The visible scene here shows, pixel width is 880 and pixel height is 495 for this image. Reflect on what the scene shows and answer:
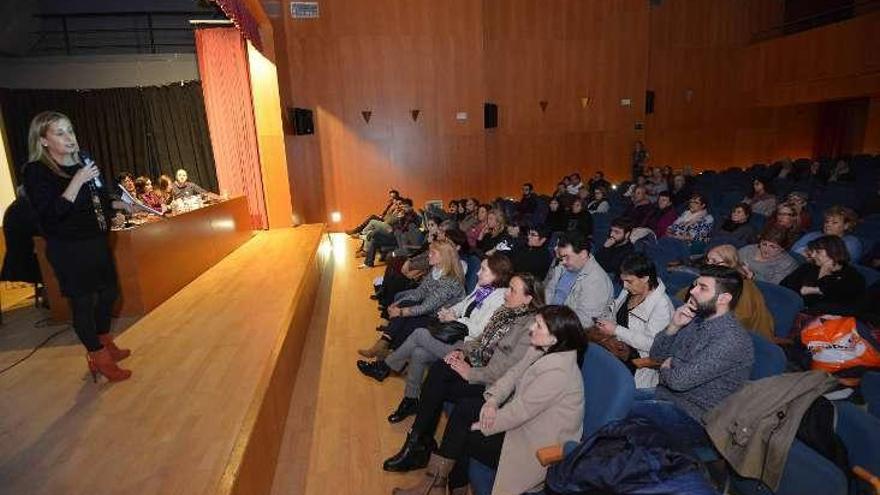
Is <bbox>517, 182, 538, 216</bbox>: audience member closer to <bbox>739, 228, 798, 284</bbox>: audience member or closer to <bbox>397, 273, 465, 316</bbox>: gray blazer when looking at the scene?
<bbox>739, 228, 798, 284</bbox>: audience member

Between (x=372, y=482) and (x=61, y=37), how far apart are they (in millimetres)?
10209

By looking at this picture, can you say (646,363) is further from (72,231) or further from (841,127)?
(841,127)

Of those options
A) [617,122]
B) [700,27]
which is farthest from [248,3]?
[700,27]

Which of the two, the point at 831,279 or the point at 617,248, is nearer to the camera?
the point at 831,279

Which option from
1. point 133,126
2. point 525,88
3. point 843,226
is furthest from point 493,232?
point 133,126

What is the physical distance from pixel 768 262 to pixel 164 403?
4.05m

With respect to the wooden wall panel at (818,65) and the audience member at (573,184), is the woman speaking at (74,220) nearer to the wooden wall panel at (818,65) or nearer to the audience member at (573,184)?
the audience member at (573,184)

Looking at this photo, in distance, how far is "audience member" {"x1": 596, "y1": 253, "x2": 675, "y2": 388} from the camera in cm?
260

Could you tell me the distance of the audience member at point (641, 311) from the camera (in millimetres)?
2604

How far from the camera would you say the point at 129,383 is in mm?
2771

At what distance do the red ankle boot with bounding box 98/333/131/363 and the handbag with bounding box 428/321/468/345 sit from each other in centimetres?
188

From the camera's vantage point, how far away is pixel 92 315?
101 inches

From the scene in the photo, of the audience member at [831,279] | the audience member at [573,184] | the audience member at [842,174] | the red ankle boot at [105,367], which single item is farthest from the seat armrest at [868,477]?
the audience member at [842,174]

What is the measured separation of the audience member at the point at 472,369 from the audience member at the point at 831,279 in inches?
68.9
